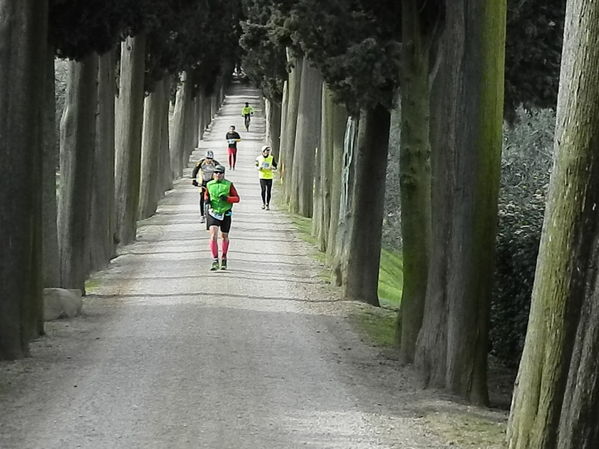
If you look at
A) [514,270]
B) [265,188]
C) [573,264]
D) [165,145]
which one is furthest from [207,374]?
[165,145]

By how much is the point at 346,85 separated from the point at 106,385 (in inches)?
259

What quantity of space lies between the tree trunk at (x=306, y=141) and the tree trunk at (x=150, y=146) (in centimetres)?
393

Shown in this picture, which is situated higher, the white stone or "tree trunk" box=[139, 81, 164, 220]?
"tree trunk" box=[139, 81, 164, 220]

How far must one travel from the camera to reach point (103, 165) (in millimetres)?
24203

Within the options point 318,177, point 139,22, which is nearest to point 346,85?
point 139,22

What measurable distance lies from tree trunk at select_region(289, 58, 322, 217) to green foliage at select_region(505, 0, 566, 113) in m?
16.7

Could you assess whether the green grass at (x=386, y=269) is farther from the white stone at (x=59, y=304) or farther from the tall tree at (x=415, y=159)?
the tall tree at (x=415, y=159)

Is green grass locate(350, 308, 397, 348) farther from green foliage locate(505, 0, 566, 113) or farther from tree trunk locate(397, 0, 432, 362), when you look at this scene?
green foliage locate(505, 0, 566, 113)

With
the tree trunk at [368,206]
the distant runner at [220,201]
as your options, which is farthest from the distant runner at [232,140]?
the tree trunk at [368,206]

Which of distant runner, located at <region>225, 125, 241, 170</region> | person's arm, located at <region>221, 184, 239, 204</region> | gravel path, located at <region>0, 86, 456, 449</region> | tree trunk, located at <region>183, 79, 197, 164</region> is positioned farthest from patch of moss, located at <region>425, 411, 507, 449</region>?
tree trunk, located at <region>183, 79, 197, 164</region>

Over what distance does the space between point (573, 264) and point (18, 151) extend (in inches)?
286

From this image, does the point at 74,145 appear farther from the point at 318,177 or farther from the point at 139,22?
the point at 318,177

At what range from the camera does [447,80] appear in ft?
42.8

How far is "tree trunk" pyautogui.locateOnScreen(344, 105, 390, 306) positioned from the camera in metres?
19.2
